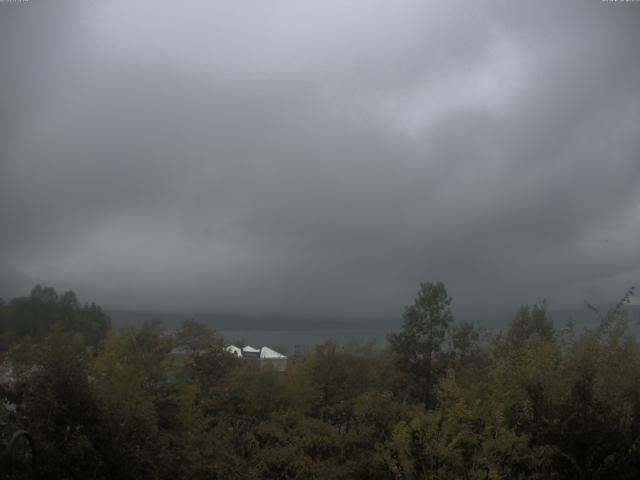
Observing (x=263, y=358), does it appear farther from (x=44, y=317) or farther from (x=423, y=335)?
(x=44, y=317)

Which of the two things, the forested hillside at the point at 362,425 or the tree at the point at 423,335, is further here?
the tree at the point at 423,335

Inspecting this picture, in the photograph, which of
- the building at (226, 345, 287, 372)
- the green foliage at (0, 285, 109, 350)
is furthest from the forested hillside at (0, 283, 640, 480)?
the building at (226, 345, 287, 372)

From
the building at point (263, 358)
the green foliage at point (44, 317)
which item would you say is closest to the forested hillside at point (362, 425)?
the green foliage at point (44, 317)

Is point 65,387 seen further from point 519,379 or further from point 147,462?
point 519,379

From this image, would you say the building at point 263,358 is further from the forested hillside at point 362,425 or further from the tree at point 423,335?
the forested hillside at point 362,425

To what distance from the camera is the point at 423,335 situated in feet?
129

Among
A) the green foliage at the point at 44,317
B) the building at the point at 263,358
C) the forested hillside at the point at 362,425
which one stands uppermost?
the green foliage at the point at 44,317

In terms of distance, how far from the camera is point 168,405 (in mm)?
15453

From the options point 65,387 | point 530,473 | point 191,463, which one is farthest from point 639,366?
point 65,387

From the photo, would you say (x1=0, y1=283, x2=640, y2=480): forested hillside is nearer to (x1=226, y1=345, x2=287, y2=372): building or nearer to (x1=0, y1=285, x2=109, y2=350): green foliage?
(x1=0, y1=285, x2=109, y2=350): green foliage

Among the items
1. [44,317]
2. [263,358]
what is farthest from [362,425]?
[263,358]

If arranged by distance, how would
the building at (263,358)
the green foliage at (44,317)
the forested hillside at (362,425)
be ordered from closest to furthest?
the forested hillside at (362,425) → the green foliage at (44,317) → the building at (263,358)

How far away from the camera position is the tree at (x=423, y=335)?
1528 inches

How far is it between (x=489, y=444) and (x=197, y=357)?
2435cm
